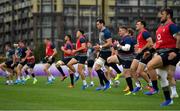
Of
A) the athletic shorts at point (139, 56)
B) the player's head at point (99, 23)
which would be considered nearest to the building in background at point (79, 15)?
the player's head at point (99, 23)

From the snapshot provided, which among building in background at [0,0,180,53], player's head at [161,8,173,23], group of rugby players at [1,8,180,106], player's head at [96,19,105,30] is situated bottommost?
building in background at [0,0,180,53]

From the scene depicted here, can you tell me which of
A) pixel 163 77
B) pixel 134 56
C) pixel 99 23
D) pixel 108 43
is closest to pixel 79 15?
pixel 99 23

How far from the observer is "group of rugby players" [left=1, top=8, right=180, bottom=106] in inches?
573

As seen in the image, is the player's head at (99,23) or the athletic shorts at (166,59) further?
the player's head at (99,23)

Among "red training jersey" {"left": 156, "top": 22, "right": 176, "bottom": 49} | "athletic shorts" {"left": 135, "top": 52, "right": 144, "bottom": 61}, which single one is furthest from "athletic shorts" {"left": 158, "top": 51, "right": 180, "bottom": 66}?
"athletic shorts" {"left": 135, "top": 52, "right": 144, "bottom": 61}

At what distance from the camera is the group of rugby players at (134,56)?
14555 mm

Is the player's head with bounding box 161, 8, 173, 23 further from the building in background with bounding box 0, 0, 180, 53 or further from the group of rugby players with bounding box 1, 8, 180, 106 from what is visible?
the building in background with bounding box 0, 0, 180, 53

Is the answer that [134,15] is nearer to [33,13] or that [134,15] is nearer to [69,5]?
[69,5]

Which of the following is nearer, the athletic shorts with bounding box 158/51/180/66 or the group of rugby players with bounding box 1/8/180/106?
the athletic shorts with bounding box 158/51/180/66

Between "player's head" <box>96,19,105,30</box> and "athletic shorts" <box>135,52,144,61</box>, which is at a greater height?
"player's head" <box>96,19,105,30</box>

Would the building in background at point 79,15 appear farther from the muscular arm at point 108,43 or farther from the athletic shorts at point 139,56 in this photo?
the athletic shorts at point 139,56

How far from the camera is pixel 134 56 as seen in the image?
19.0 m

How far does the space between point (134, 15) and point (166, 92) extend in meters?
81.0

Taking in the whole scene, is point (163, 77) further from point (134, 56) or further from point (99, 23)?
point (99, 23)
